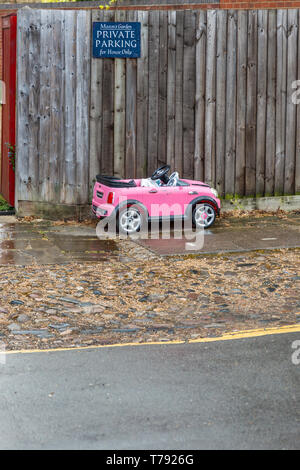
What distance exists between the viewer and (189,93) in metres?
11.8

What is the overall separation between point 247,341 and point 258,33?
275 inches

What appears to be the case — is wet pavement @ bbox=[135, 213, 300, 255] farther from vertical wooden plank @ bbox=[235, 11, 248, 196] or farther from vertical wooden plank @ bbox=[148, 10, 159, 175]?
vertical wooden plank @ bbox=[148, 10, 159, 175]

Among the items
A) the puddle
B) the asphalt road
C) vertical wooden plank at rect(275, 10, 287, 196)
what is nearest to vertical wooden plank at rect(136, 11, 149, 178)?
the puddle

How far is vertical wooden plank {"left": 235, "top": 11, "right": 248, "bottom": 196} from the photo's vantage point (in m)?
11.8

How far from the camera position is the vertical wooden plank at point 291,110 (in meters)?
12.0

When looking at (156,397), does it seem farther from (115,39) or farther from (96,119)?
(115,39)

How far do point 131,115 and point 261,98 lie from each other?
2.11 metres

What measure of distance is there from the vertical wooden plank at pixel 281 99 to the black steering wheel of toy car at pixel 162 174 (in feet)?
7.02

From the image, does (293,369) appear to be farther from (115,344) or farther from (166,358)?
(115,344)

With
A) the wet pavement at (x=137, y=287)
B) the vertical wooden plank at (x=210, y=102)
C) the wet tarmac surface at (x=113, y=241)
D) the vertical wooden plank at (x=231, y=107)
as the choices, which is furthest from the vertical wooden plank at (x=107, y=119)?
the vertical wooden plank at (x=231, y=107)

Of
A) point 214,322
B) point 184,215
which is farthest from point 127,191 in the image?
point 214,322

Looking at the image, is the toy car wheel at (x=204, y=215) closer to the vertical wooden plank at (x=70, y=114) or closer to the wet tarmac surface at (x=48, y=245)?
the wet tarmac surface at (x=48, y=245)
